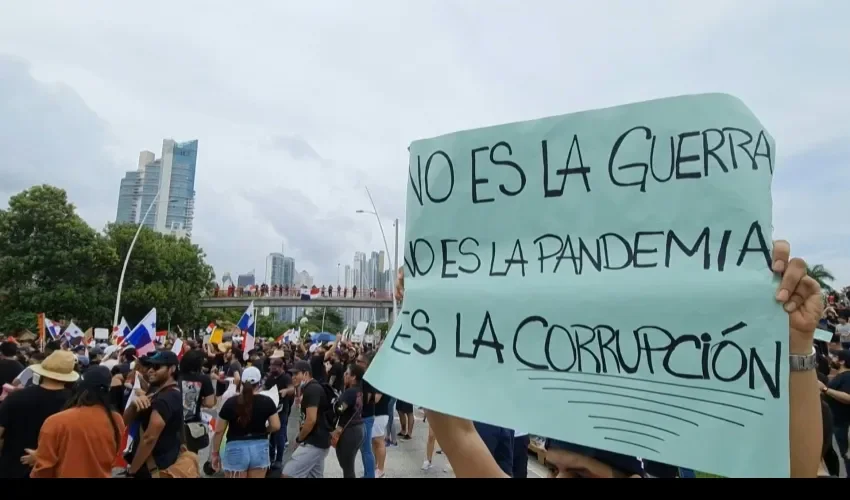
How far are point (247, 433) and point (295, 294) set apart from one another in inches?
2008

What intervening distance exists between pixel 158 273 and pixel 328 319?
60640 mm

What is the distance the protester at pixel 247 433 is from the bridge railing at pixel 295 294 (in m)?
46.9

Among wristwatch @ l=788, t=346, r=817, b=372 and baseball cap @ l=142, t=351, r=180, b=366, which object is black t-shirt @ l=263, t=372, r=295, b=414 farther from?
wristwatch @ l=788, t=346, r=817, b=372

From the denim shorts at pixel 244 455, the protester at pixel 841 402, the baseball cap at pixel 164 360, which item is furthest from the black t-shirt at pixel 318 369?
the protester at pixel 841 402

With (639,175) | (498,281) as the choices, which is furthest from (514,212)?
(639,175)

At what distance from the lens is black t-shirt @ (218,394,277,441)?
16.9 feet

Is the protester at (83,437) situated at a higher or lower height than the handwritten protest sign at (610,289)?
lower

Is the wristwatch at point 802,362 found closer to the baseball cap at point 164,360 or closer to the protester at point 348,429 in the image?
the baseball cap at point 164,360

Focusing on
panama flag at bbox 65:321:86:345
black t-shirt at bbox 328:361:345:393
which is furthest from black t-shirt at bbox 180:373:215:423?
panama flag at bbox 65:321:86:345

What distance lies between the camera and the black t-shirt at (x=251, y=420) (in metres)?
5.16

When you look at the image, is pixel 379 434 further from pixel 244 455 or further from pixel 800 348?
pixel 800 348

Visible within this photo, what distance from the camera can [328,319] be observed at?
10394 cm

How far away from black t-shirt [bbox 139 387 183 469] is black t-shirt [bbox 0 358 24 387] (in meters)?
2.87

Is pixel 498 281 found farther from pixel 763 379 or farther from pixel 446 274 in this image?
pixel 763 379
